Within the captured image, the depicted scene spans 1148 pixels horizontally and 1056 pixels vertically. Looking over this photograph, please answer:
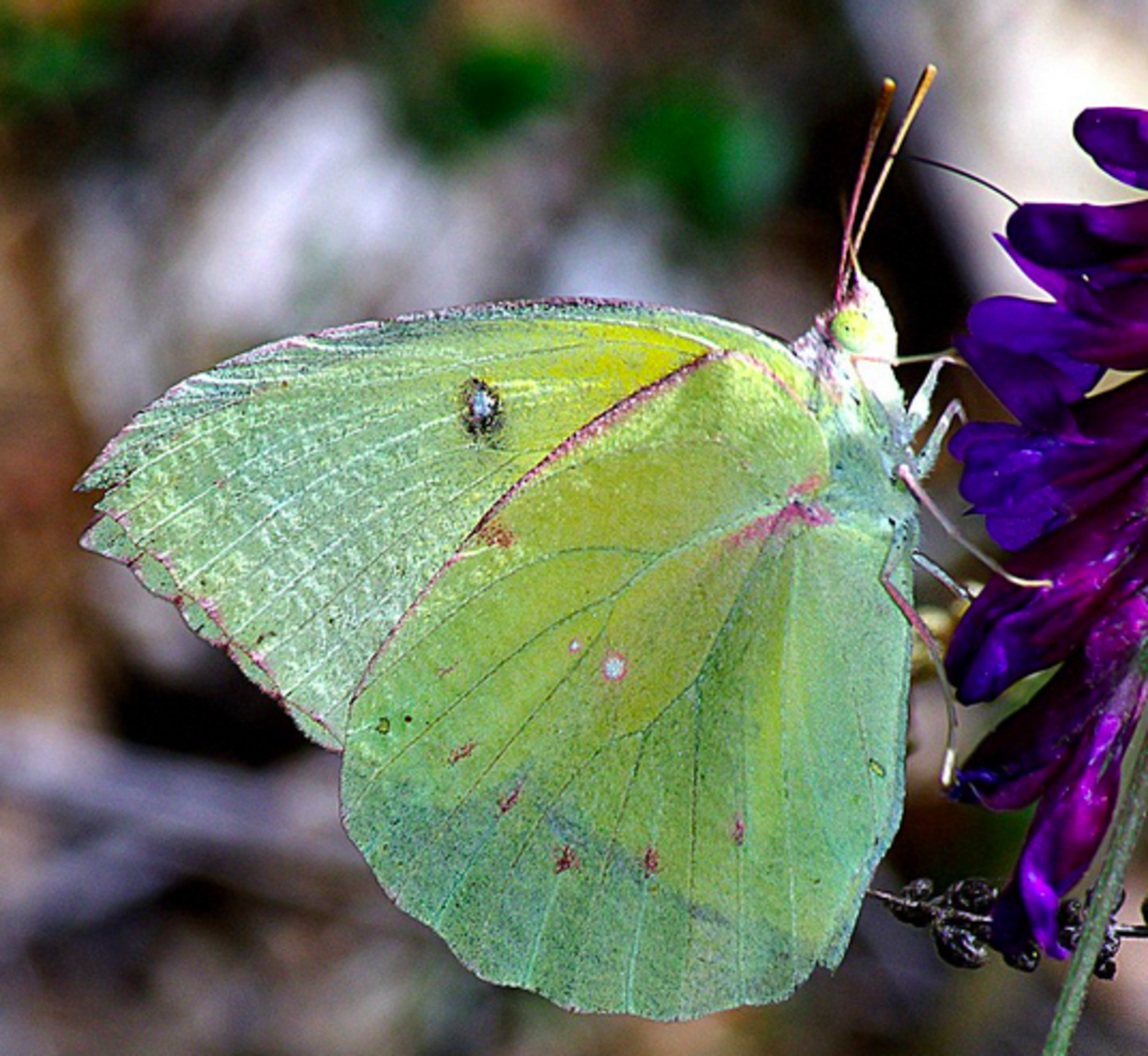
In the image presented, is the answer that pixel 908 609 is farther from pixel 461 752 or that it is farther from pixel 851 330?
pixel 461 752

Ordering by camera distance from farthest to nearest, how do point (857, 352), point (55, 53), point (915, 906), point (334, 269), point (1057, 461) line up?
point (55, 53) < point (334, 269) < point (857, 352) < point (1057, 461) < point (915, 906)

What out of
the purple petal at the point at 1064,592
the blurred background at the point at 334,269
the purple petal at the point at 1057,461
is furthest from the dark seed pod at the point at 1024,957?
the blurred background at the point at 334,269

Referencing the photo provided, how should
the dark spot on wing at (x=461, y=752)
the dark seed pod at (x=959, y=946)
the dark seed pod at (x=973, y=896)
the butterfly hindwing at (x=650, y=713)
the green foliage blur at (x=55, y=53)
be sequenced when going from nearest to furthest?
the dark seed pod at (x=959, y=946) < the dark seed pod at (x=973, y=896) < the butterfly hindwing at (x=650, y=713) < the dark spot on wing at (x=461, y=752) < the green foliage blur at (x=55, y=53)

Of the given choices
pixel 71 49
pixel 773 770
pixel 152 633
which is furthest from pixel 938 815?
pixel 71 49

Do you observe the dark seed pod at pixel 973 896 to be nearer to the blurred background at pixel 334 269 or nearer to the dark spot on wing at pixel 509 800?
the dark spot on wing at pixel 509 800

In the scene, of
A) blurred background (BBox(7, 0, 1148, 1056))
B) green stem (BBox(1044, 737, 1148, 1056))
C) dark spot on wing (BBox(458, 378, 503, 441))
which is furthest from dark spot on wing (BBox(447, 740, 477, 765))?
blurred background (BBox(7, 0, 1148, 1056))

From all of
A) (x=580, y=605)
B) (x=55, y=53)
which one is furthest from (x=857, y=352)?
(x=55, y=53)
